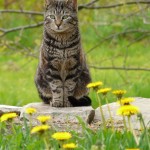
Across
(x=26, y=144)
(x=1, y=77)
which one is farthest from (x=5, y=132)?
(x=1, y=77)

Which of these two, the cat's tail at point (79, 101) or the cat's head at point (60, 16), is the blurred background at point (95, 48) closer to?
the cat's tail at point (79, 101)

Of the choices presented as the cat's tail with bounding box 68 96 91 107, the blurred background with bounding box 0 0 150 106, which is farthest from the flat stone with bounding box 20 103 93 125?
the blurred background with bounding box 0 0 150 106

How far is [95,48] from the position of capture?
10570 millimetres

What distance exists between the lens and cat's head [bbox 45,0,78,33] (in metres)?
4.53

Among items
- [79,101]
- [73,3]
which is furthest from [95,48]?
[73,3]

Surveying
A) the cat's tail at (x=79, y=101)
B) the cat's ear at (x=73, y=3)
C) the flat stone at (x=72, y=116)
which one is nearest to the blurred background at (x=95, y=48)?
the cat's tail at (x=79, y=101)

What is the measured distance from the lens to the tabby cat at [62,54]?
4559 mm

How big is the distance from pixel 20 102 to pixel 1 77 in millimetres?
2567

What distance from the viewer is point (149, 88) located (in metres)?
7.11

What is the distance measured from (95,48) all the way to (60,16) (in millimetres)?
6050

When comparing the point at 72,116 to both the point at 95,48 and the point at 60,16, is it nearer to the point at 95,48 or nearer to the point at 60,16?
the point at 60,16

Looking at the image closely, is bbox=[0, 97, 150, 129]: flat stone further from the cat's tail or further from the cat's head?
the cat's head

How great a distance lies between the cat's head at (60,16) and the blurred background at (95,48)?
2053 mm

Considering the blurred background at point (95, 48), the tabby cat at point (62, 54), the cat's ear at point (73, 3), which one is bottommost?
the tabby cat at point (62, 54)
